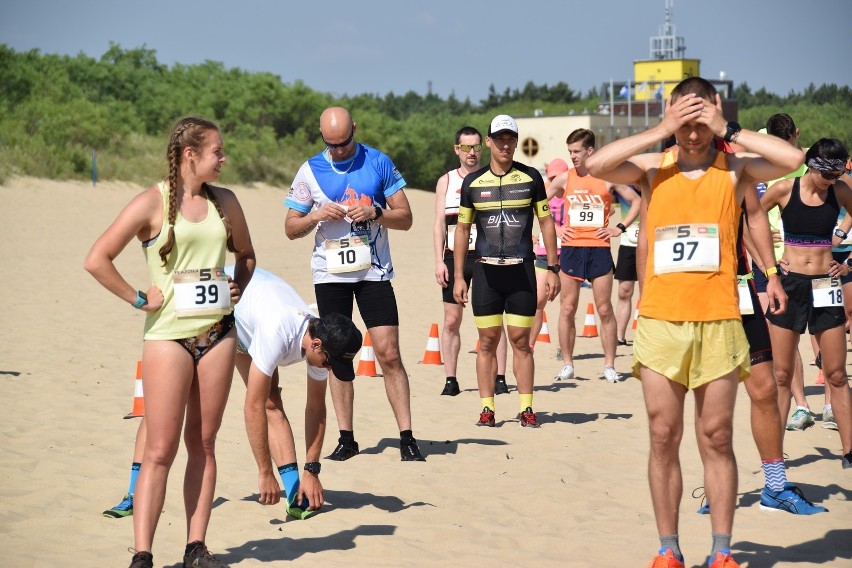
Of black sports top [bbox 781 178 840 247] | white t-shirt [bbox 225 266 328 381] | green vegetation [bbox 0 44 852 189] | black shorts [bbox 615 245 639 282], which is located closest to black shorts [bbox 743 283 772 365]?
black sports top [bbox 781 178 840 247]

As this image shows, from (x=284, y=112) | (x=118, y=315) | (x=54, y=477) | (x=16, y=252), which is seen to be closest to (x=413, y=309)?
(x=118, y=315)

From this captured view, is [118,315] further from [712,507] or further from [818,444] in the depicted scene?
[712,507]

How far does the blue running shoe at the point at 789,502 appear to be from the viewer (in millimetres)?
7070

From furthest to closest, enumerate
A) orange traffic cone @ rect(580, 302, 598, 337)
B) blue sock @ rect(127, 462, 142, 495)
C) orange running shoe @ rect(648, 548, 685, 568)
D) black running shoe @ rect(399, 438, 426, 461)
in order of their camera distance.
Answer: orange traffic cone @ rect(580, 302, 598, 337)
black running shoe @ rect(399, 438, 426, 461)
blue sock @ rect(127, 462, 142, 495)
orange running shoe @ rect(648, 548, 685, 568)

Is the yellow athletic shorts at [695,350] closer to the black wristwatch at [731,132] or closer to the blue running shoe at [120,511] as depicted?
the black wristwatch at [731,132]

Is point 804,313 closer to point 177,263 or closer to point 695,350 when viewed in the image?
point 695,350

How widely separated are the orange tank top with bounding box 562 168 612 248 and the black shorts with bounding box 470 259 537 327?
2900 millimetres

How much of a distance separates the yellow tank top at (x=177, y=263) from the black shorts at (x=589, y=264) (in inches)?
283

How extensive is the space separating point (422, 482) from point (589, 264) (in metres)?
5.02

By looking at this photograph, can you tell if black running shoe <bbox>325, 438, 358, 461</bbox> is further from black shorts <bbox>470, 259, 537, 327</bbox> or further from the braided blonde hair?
the braided blonde hair

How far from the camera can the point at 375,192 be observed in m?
8.41

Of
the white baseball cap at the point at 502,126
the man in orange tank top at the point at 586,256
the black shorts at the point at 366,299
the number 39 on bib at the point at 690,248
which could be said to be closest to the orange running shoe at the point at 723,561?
the number 39 on bib at the point at 690,248

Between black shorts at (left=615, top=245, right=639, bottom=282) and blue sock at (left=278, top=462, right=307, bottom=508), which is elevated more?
black shorts at (left=615, top=245, right=639, bottom=282)

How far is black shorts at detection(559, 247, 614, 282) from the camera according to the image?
490 inches
